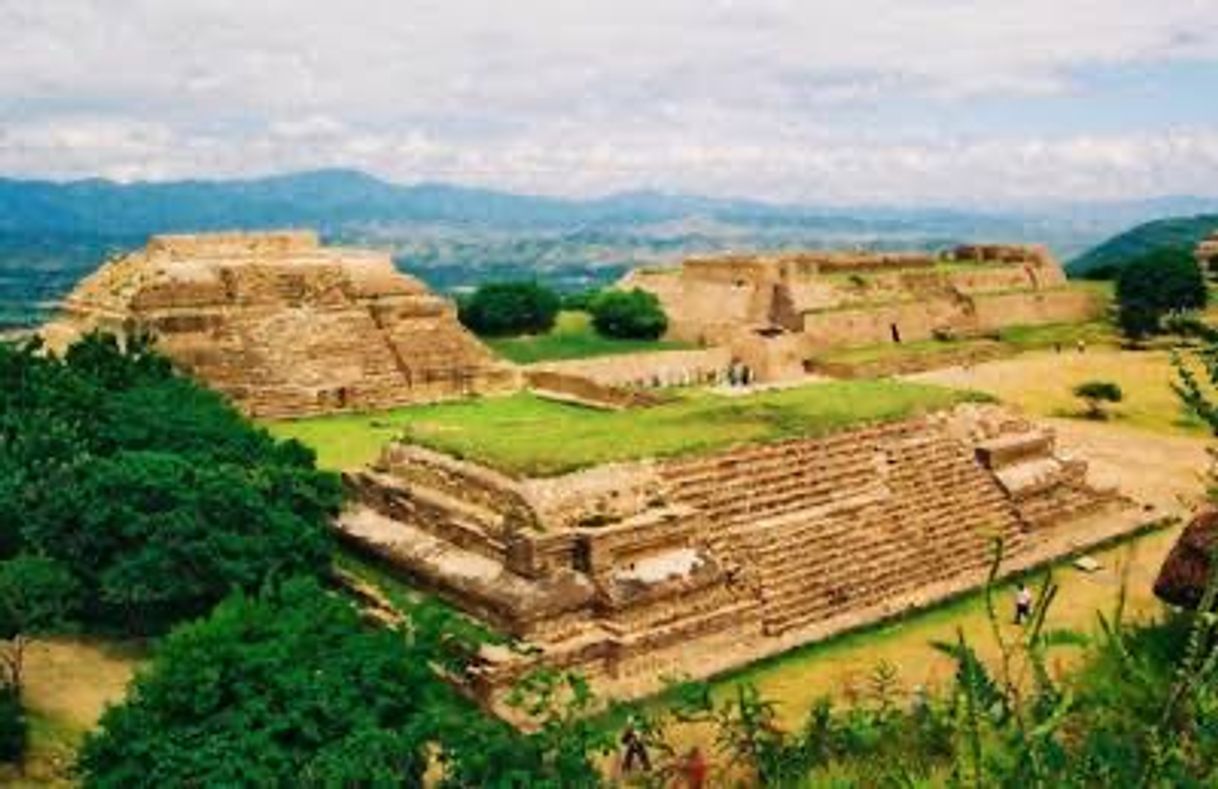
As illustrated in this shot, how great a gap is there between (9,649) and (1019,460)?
45.1 feet

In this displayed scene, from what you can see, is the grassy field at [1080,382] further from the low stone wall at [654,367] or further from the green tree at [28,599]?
the green tree at [28,599]

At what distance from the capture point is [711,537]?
15914mm

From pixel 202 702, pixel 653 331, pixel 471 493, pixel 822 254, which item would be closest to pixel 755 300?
pixel 653 331

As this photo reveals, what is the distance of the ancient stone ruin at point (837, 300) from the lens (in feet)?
118

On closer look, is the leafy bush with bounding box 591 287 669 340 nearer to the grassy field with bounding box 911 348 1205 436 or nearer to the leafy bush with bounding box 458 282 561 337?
the leafy bush with bounding box 458 282 561 337

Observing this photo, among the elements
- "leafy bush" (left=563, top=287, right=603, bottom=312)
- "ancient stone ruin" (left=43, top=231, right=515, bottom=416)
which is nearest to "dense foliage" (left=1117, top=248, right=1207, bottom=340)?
"leafy bush" (left=563, top=287, right=603, bottom=312)

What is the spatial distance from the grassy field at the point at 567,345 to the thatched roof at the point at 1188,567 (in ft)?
74.1

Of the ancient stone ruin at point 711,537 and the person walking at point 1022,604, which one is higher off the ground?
the ancient stone ruin at point 711,537

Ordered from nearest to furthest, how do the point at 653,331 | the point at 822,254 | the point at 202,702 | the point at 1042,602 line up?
1. the point at 1042,602
2. the point at 202,702
3. the point at 653,331
4. the point at 822,254

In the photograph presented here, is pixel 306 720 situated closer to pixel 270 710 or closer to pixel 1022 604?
pixel 270 710

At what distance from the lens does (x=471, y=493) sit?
16.0 metres

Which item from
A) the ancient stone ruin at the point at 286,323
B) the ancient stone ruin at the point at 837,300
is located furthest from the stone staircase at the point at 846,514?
the ancient stone ruin at the point at 837,300

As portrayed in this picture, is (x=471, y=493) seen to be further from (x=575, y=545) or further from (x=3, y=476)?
(x=3, y=476)

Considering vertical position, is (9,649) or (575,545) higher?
(575,545)
